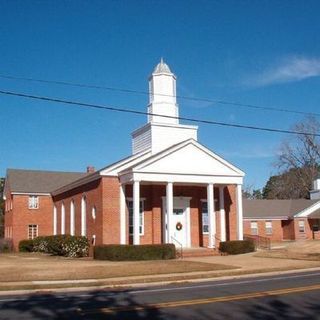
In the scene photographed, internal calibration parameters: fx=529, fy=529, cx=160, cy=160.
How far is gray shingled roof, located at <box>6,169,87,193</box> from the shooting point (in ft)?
164

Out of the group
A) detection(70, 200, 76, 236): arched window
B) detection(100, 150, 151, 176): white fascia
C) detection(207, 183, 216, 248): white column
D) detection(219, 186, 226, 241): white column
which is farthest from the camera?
detection(70, 200, 76, 236): arched window

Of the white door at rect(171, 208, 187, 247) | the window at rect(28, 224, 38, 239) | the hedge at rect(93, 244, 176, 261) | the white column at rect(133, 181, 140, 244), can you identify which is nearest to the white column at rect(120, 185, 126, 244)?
the white column at rect(133, 181, 140, 244)

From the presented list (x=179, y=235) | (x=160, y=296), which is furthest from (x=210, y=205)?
(x=160, y=296)

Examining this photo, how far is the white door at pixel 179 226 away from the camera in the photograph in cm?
3488

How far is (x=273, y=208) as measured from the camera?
58219 millimetres

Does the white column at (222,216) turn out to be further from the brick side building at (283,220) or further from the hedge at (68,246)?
the brick side building at (283,220)

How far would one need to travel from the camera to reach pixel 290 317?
10.2 meters

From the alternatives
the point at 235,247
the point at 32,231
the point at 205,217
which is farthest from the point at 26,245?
the point at 235,247

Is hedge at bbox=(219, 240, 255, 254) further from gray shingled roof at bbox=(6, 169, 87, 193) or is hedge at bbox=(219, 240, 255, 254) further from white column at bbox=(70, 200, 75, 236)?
gray shingled roof at bbox=(6, 169, 87, 193)

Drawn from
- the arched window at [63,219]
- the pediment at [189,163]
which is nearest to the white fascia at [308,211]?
the pediment at [189,163]

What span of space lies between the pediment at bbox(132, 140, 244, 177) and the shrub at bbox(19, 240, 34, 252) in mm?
17451

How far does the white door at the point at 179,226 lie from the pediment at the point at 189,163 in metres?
3.61

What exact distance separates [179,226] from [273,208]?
2582 cm

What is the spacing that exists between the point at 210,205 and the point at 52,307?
21.7m
